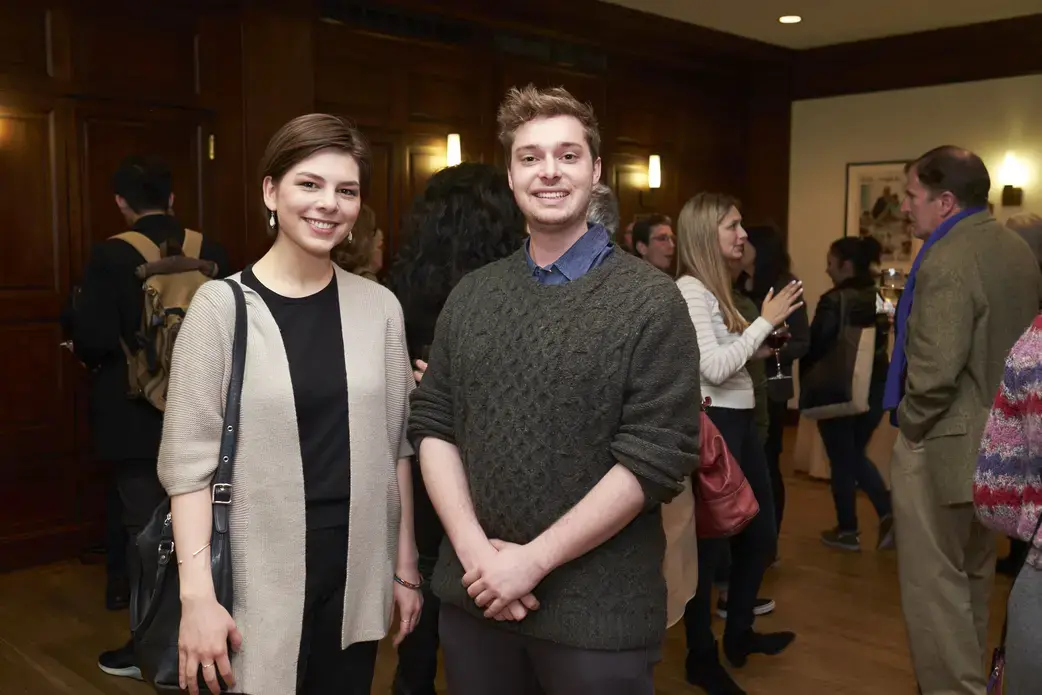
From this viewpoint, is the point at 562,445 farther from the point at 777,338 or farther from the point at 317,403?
the point at 777,338

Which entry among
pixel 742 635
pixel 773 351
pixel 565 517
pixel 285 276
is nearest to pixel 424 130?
pixel 773 351

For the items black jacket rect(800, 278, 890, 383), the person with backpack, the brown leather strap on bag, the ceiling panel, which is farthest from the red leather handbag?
the ceiling panel

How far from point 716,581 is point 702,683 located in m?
1.03

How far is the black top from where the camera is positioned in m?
1.72

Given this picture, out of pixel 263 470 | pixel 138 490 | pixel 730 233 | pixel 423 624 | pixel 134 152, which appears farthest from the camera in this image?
pixel 134 152

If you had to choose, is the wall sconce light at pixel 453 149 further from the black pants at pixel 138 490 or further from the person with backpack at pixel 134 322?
the black pants at pixel 138 490

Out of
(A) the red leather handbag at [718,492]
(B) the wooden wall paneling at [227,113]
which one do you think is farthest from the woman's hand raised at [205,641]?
(B) the wooden wall paneling at [227,113]

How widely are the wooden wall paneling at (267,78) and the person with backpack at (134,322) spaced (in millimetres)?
1371

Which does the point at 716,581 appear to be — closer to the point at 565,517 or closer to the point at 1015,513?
the point at 1015,513

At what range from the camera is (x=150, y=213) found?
12.0 feet

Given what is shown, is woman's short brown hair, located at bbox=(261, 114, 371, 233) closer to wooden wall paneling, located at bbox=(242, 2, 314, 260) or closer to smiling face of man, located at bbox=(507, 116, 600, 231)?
smiling face of man, located at bbox=(507, 116, 600, 231)

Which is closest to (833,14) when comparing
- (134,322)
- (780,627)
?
(780,627)

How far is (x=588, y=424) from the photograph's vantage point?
1577mm

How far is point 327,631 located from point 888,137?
24.3 ft
